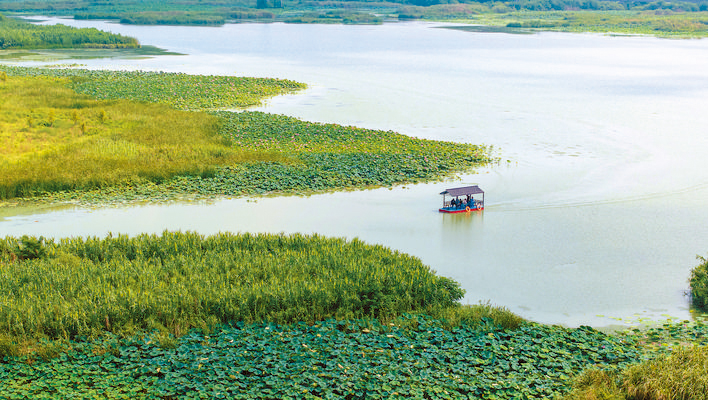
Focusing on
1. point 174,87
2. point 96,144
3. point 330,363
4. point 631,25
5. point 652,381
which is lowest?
point 330,363

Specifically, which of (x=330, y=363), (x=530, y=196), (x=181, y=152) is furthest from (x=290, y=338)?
(x=181, y=152)

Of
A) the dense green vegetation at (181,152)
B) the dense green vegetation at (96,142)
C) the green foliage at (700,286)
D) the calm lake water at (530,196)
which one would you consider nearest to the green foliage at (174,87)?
the dense green vegetation at (96,142)

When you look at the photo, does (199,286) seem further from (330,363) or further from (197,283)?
(330,363)

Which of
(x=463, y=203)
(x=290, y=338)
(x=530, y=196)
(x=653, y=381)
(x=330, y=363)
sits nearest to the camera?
(x=653, y=381)

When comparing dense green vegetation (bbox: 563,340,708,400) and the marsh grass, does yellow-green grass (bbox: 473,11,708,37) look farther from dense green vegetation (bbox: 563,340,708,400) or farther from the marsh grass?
dense green vegetation (bbox: 563,340,708,400)

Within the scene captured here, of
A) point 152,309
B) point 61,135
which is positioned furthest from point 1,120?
point 152,309

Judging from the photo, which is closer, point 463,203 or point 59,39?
point 463,203
